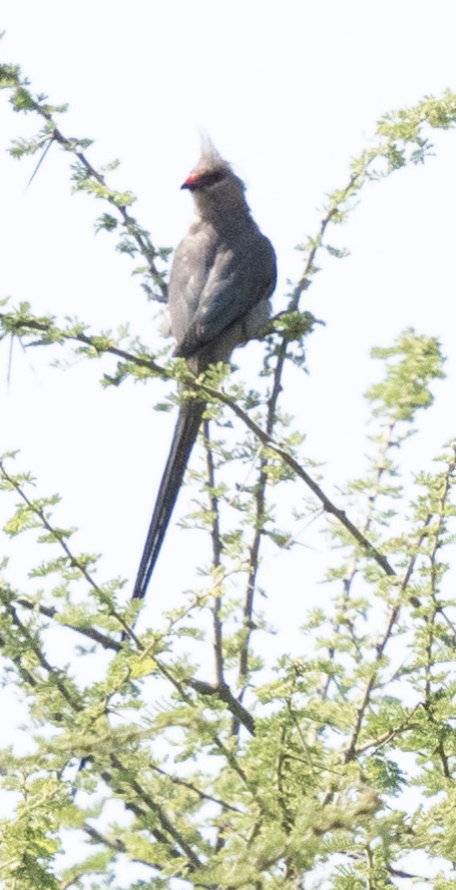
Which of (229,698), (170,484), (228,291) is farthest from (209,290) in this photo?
(229,698)

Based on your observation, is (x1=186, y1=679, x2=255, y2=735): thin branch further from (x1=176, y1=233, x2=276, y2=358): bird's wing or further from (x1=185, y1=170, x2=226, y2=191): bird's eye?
(x1=185, y1=170, x2=226, y2=191): bird's eye

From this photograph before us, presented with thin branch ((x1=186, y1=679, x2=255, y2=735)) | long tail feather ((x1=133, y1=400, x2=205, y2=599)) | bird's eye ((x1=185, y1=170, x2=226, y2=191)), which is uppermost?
bird's eye ((x1=185, y1=170, x2=226, y2=191))

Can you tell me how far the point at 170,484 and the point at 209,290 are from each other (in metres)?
1.07

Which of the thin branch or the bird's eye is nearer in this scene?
the thin branch

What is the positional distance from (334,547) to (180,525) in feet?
1.94

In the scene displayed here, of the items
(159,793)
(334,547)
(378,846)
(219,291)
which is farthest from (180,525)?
(219,291)

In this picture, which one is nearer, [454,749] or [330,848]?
[330,848]

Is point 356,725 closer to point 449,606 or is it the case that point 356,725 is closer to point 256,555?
point 449,606

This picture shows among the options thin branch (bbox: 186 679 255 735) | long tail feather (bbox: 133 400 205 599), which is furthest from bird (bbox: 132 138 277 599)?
thin branch (bbox: 186 679 255 735)

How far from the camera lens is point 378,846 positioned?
7.24ft

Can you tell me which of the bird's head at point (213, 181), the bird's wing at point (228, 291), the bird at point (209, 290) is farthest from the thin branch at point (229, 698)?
the bird's head at point (213, 181)

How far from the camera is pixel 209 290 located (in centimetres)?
523

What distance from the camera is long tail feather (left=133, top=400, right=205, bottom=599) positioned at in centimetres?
414

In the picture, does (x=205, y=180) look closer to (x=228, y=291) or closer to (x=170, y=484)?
(x=228, y=291)
